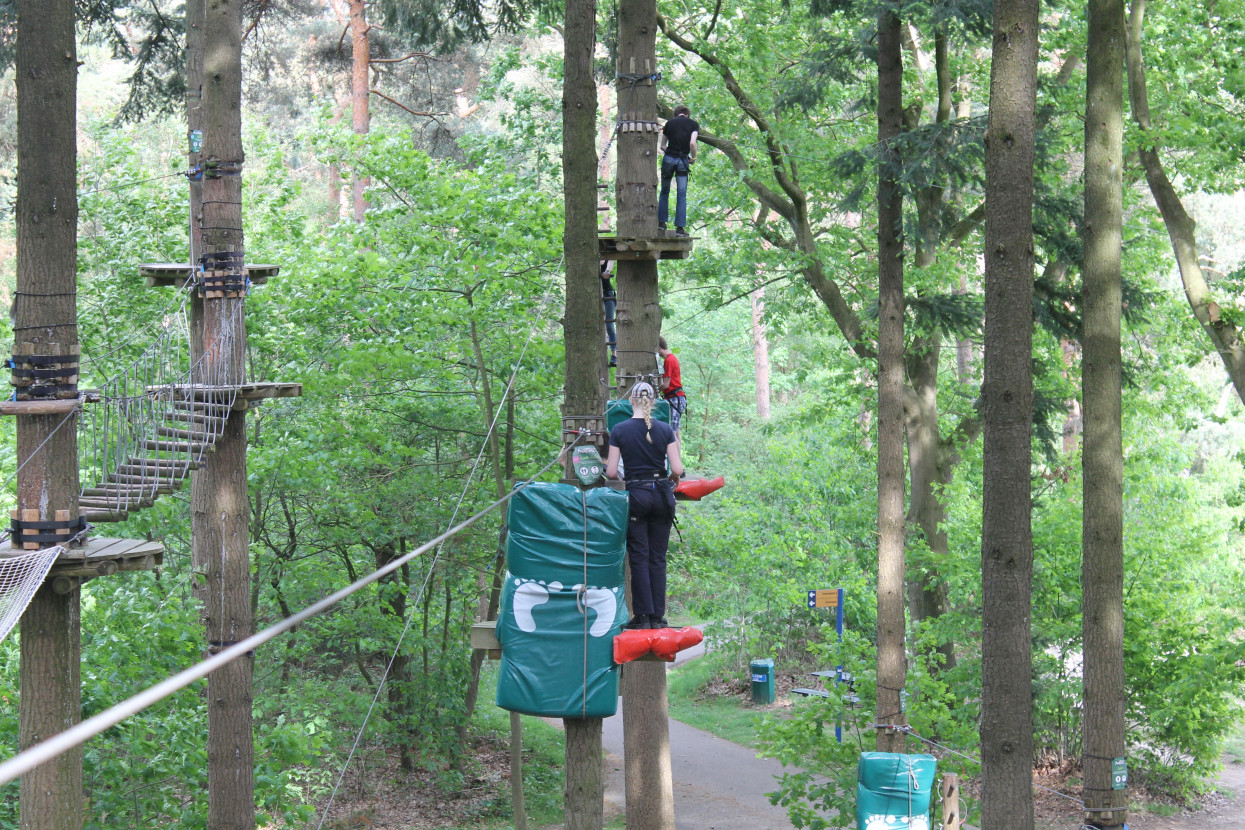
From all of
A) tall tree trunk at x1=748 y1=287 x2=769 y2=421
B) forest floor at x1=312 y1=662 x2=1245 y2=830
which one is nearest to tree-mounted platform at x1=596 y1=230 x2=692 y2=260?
forest floor at x1=312 y1=662 x2=1245 y2=830

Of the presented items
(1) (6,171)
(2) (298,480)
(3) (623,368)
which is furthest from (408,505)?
(1) (6,171)

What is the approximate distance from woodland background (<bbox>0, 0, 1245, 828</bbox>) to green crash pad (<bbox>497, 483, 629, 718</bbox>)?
12.5ft

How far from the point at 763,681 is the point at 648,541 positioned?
15.5 metres

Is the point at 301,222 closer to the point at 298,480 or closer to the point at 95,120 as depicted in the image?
the point at 95,120

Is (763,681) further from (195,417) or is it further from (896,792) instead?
(195,417)

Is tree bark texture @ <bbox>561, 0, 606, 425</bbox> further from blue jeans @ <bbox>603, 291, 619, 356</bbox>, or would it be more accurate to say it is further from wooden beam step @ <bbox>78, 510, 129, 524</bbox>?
wooden beam step @ <bbox>78, 510, 129, 524</bbox>

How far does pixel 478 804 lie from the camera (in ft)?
50.4

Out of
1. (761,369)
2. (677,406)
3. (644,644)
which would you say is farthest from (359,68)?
(644,644)

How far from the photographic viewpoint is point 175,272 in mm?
8258

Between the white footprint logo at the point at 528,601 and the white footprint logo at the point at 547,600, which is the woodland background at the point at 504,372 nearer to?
the white footprint logo at the point at 547,600

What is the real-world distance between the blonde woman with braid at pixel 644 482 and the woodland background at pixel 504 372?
3.10 metres

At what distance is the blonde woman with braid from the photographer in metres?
6.80

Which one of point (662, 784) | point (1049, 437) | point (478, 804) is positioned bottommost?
point (478, 804)

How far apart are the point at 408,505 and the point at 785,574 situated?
1008 cm
